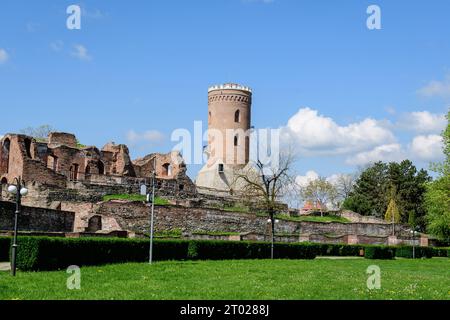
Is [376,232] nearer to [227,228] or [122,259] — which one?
[227,228]

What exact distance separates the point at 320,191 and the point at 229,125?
1488cm

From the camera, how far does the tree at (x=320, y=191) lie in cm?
7912

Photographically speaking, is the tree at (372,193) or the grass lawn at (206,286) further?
the tree at (372,193)

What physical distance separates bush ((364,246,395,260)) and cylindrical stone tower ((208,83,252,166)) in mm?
32991

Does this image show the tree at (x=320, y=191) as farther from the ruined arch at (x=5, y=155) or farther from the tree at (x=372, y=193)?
the ruined arch at (x=5, y=155)

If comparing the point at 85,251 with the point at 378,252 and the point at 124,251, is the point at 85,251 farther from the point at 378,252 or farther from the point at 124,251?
the point at 378,252

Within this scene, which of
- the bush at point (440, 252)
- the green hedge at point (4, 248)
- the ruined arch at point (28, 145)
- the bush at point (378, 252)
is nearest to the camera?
the green hedge at point (4, 248)

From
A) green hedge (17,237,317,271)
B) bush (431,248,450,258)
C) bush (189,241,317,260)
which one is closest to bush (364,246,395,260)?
bush (189,241,317,260)

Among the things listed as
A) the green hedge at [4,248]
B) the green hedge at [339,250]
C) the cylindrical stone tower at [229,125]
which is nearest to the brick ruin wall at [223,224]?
the green hedge at [339,250]

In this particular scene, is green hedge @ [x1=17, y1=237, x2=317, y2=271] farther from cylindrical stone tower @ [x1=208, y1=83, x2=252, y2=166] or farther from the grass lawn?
cylindrical stone tower @ [x1=208, y1=83, x2=252, y2=166]

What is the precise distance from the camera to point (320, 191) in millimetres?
80375

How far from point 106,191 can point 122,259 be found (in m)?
21.1

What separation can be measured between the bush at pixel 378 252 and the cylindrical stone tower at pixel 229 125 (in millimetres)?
32991

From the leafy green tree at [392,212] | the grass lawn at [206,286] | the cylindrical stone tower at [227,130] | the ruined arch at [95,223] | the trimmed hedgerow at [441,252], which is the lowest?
the grass lawn at [206,286]
